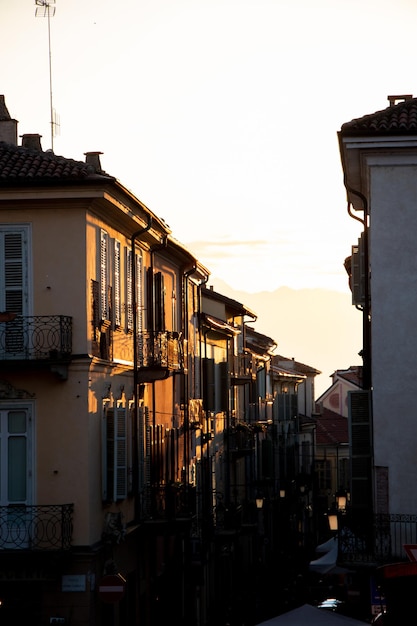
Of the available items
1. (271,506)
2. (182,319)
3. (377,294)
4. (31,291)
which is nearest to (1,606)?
(31,291)

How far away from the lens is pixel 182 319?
41.7m

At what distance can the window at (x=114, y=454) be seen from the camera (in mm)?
27688

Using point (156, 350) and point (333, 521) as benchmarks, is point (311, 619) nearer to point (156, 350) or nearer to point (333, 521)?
point (333, 521)

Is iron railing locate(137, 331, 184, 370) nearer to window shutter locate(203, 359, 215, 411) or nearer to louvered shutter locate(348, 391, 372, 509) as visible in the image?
louvered shutter locate(348, 391, 372, 509)

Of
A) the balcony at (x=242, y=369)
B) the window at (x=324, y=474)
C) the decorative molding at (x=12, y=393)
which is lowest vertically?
the window at (x=324, y=474)

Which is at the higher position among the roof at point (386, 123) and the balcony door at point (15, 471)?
the roof at point (386, 123)

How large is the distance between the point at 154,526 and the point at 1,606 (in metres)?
6.81

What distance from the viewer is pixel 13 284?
26.2m

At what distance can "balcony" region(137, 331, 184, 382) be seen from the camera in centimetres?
3200

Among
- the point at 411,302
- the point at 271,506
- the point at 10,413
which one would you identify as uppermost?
the point at 411,302

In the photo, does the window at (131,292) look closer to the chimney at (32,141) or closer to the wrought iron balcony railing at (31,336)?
the chimney at (32,141)

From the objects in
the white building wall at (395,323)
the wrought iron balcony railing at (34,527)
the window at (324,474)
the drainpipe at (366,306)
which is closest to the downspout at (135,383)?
the drainpipe at (366,306)

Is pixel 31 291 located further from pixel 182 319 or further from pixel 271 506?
pixel 271 506

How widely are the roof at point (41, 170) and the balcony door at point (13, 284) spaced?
1.08m
